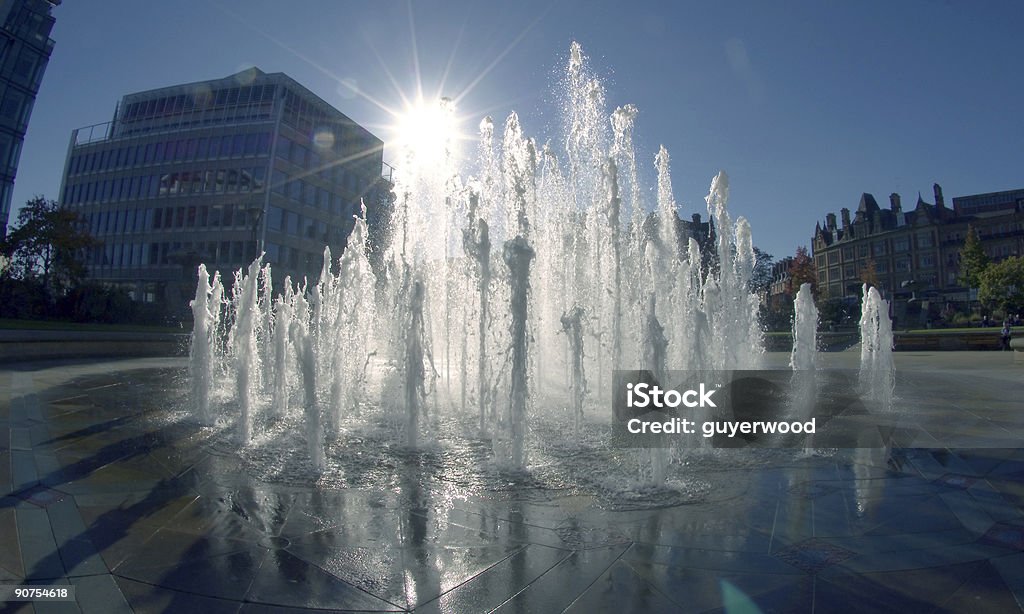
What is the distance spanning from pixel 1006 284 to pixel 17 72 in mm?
68264

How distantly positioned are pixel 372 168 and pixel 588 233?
46791 mm

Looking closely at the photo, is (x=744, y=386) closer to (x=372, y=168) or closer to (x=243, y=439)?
(x=243, y=439)

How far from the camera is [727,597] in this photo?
2.99 m

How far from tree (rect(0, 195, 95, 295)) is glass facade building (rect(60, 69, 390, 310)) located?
13777 millimetres

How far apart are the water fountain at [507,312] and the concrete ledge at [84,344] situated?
5.29 m

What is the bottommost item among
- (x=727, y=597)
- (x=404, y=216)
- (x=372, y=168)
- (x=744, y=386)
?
(x=727, y=597)

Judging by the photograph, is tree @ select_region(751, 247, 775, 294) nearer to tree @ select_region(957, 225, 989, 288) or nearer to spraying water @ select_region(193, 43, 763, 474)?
tree @ select_region(957, 225, 989, 288)

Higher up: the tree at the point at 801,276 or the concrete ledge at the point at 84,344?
the tree at the point at 801,276

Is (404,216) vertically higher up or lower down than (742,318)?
higher up

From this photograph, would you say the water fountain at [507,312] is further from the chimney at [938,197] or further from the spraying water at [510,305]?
the chimney at [938,197]

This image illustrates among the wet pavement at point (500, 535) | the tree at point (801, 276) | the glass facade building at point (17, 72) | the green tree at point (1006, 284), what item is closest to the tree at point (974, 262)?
the green tree at point (1006, 284)

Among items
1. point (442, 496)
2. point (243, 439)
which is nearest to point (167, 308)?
point (243, 439)

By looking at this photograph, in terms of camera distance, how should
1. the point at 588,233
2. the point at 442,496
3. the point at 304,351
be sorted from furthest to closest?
the point at 588,233 < the point at 304,351 < the point at 442,496

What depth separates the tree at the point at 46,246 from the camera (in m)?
26.1
